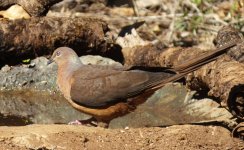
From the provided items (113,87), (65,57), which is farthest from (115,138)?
(65,57)

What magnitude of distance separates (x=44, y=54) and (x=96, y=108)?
2.55m

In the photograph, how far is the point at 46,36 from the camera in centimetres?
953

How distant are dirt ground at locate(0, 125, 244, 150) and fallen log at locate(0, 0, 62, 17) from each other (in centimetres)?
354

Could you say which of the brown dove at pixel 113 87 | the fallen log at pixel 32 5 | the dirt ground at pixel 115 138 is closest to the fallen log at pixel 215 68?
the brown dove at pixel 113 87

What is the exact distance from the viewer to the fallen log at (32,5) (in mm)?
9812

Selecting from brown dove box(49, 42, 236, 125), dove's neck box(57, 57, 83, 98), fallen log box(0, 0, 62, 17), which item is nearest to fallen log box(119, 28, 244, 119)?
brown dove box(49, 42, 236, 125)

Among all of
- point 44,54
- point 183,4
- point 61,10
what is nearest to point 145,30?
point 183,4

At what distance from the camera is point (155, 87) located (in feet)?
23.7

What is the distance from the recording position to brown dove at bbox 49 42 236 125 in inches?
283

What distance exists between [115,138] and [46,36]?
3447 millimetres

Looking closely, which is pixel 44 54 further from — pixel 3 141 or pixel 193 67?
pixel 3 141

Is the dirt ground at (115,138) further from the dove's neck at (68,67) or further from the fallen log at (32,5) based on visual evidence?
the fallen log at (32,5)

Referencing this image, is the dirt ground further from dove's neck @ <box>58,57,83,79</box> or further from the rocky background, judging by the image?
dove's neck @ <box>58,57,83,79</box>

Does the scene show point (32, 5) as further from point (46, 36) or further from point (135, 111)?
point (135, 111)
